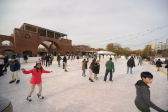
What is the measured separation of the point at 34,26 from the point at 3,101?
36.7 m

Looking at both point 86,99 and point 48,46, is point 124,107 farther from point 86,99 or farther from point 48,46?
point 48,46

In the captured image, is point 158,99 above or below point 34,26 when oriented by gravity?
below

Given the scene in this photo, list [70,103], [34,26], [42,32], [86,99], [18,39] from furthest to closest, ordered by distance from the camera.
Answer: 1. [42,32]
2. [34,26]
3. [18,39]
4. [86,99]
5. [70,103]

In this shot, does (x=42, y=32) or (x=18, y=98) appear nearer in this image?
(x=18, y=98)

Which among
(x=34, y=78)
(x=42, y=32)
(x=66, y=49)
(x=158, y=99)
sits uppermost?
(x=42, y=32)

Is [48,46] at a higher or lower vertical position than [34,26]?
lower

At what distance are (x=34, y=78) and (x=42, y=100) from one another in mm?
841

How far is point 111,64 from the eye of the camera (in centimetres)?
706

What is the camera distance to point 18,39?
29.3 m

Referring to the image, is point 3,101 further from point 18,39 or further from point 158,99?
point 18,39

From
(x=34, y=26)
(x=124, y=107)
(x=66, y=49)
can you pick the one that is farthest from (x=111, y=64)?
(x=66, y=49)

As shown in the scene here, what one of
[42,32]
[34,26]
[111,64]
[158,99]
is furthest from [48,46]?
[158,99]

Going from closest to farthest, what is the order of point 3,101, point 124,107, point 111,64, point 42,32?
point 3,101
point 124,107
point 111,64
point 42,32

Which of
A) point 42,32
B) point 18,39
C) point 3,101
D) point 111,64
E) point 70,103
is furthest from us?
point 42,32
